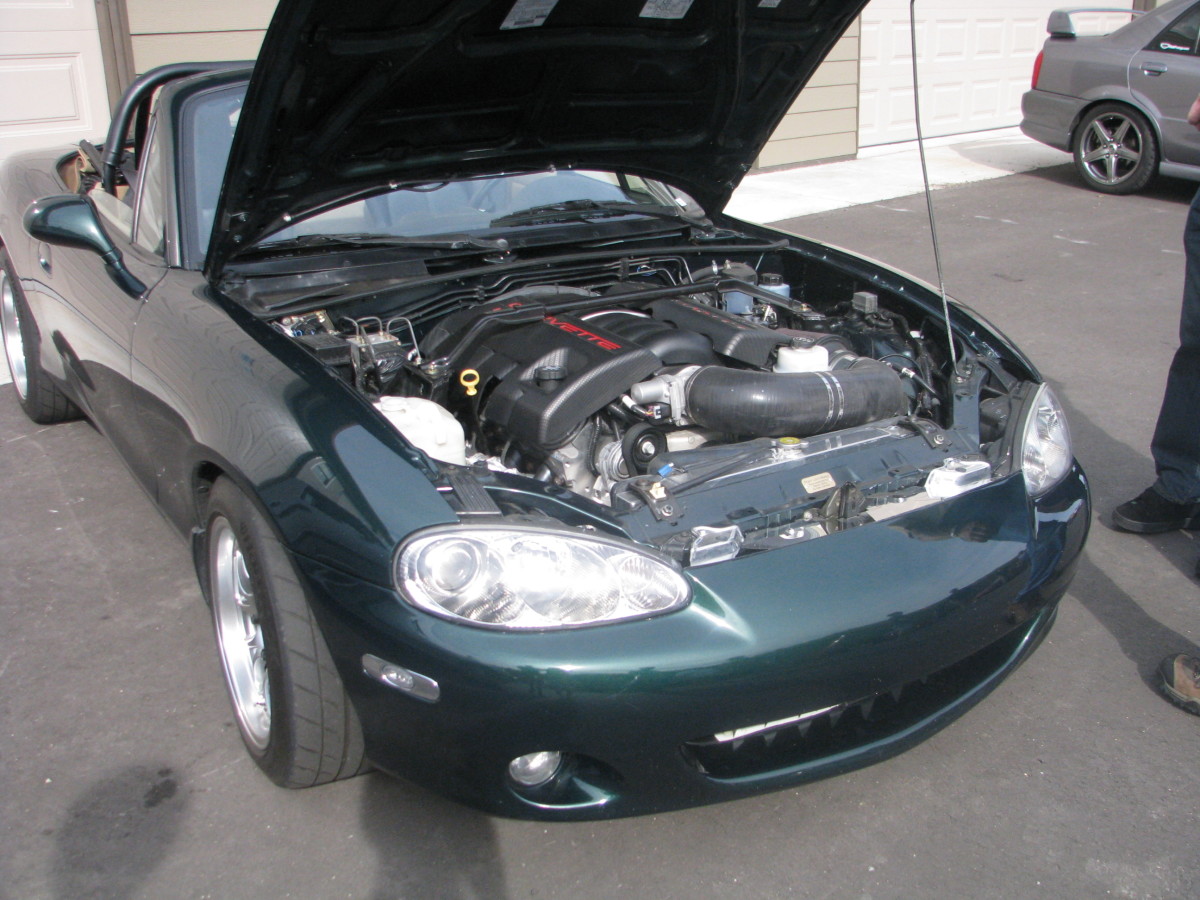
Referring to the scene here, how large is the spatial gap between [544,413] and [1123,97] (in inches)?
322

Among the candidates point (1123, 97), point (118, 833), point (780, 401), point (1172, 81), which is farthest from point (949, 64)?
point (118, 833)

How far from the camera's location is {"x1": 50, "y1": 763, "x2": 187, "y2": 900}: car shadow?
2.13 meters

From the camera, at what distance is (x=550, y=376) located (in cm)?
257

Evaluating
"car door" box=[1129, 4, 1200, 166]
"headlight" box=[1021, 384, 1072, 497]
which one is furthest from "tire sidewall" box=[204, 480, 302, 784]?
"car door" box=[1129, 4, 1200, 166]

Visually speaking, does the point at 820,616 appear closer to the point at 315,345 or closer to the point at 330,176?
the point at 315,345

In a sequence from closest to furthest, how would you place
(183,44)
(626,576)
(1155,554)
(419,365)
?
(626,576) → (419,365) → (1155,554) → (183,44)

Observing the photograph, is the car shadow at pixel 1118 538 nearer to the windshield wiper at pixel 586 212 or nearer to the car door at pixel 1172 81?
A: the windshield wiper at pixel 586 212

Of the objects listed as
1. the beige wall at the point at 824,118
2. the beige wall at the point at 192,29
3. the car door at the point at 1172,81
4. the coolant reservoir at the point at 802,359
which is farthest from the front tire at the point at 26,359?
the car door at the point at 1172,81

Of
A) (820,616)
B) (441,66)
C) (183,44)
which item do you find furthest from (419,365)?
(183,44)

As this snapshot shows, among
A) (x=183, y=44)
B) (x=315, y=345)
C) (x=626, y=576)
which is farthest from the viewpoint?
(x=183, y=44)

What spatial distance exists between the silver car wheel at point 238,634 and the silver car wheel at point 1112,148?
8763 mm

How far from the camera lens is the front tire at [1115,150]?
8.85 metres

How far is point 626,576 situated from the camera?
6.56 ft

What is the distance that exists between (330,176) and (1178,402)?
2.76 m
